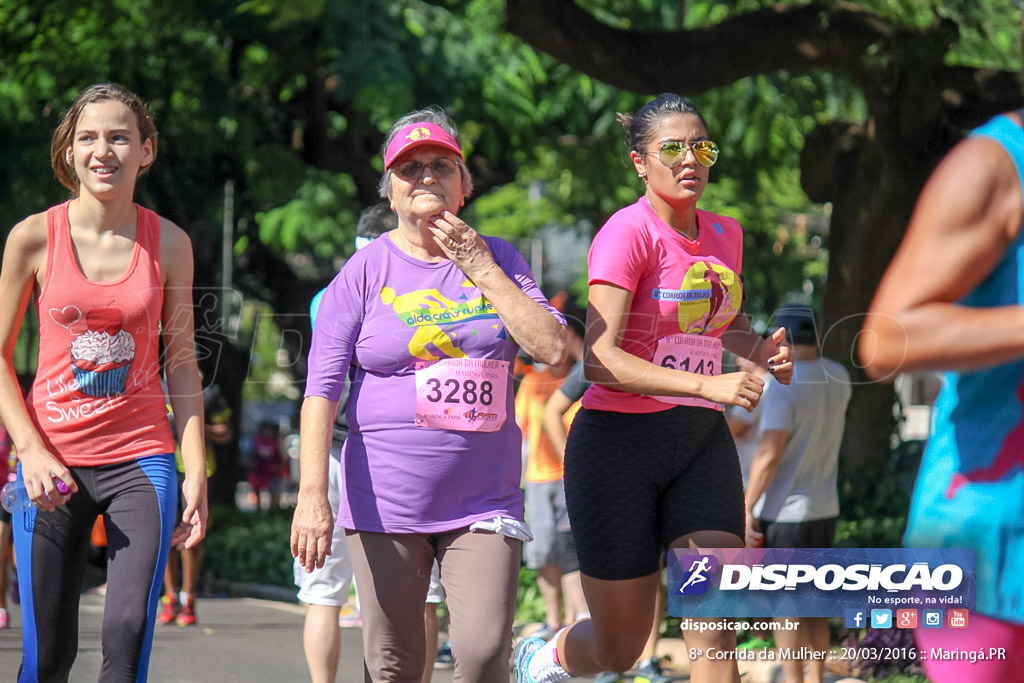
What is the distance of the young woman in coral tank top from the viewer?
3.83m

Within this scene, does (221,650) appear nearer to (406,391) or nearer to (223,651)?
(223,651)

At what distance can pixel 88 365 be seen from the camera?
3957 millimetres

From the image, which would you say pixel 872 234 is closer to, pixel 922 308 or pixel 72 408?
pixel 72 408

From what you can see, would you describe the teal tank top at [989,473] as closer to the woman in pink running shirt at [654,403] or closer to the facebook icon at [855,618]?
the woman in pink running shirt at [654,403]

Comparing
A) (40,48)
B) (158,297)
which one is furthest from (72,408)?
(40,48)

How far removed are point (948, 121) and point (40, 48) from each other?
322 inches

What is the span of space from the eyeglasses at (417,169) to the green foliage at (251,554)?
8.63 m

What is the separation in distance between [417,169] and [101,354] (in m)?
1.08

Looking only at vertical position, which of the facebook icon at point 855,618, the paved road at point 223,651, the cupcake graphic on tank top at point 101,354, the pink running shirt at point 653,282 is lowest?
the paved road at point 223,651

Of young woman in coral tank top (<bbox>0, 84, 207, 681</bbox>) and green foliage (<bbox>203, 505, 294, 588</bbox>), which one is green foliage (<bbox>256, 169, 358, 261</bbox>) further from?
young woman in coral tank top (<bbox>0, 84, 207, 681</bbox>)

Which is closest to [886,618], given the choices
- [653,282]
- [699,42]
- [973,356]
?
[653,282]

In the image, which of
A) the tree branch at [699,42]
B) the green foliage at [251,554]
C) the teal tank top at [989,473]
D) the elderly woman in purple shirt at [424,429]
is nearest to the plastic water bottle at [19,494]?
the elderly woman in purple shirt at [424,429]

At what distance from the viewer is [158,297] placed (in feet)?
13.4

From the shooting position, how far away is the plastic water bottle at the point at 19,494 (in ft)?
12.6
